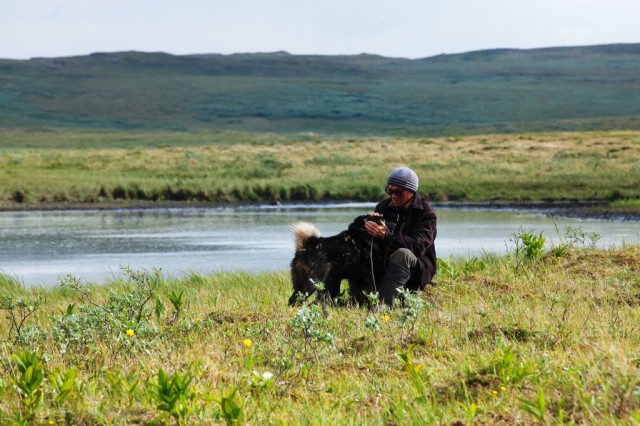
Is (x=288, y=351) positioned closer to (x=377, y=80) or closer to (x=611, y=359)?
(x=611, y=359)

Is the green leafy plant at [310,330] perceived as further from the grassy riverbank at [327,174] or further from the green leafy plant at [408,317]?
the grassy riverbank at [327,174]

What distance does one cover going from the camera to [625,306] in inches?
310

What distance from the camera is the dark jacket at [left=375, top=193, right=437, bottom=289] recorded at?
338 inches

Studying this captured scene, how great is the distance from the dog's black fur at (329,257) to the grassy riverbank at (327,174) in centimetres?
2432

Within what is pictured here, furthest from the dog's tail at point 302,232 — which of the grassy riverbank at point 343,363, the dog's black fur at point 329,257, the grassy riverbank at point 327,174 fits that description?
the grassy riverbank at point 327,174

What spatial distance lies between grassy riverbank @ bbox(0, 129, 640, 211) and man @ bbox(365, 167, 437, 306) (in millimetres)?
23985

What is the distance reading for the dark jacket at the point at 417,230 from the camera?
28.2 ft

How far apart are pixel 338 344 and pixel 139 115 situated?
12752cm

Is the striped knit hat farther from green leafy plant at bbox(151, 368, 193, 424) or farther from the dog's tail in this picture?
green leafy plant at bbox(151, 368, 193, 424)

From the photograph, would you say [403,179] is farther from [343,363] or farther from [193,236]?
[193,236]

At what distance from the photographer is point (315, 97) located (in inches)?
5586

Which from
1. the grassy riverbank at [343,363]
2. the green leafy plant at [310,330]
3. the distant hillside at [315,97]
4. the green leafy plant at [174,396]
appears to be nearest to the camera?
the green leafy plant at [174,396]

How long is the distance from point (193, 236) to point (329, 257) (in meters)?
17.6

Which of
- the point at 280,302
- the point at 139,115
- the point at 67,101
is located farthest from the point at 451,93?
the point at 280,302
